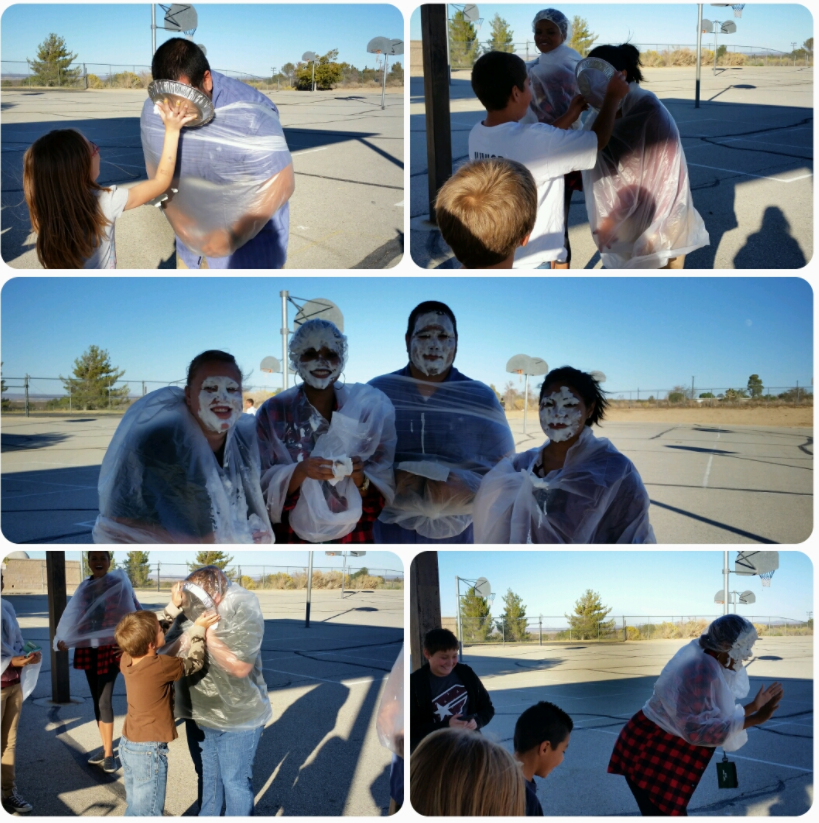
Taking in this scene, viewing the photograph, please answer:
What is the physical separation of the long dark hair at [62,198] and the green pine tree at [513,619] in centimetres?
146

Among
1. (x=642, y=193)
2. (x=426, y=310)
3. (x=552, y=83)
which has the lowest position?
(x=426, y=310)

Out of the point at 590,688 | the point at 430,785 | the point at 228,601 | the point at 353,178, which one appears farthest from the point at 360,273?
the point at 590,688

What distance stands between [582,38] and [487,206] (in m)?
0.65

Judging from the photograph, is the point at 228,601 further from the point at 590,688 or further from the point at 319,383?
the point at 590,688

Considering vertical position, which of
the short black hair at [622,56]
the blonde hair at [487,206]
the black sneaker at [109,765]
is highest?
the short black hair at [622,56]

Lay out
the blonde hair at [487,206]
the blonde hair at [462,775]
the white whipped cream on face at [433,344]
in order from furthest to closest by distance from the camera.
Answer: the white whipped cream on face at [433,344], the blonde hair at [487,206], the blonde hair at [462,775]

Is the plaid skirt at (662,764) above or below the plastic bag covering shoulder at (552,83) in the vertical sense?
below

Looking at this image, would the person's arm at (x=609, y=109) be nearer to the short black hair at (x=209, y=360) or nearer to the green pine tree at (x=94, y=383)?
the short black hair at (x=209, y=360)

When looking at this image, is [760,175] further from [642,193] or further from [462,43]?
[462,43]

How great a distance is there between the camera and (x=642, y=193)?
2174 mm

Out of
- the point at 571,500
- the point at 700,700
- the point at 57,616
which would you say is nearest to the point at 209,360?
the point at 571,500

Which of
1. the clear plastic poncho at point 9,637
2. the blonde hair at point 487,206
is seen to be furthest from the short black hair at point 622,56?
the clear plastic poncho at point 9,637

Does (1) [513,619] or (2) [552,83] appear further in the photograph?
(1) [513,619]

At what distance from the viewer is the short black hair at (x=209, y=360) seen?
195 cm
